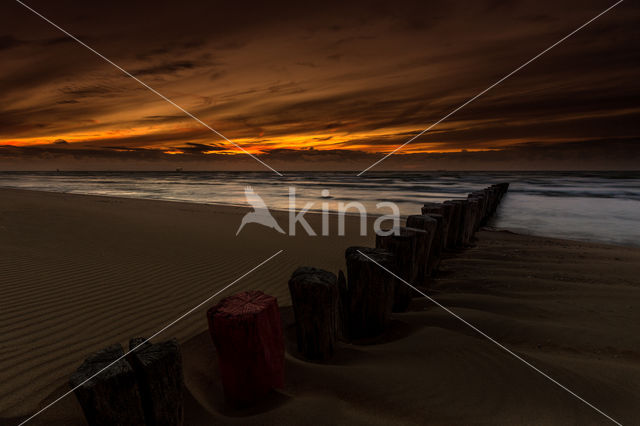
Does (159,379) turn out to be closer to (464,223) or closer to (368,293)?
(368,293)

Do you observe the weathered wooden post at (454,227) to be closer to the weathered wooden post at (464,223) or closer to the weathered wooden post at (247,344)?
the weathered wooden post at (464,223)

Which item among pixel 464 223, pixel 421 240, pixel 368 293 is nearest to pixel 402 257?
pixel 421 240

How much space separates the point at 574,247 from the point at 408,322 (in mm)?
5756

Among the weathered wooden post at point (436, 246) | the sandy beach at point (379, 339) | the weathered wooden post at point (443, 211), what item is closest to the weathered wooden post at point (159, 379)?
the sandy beach at point (379, 339)

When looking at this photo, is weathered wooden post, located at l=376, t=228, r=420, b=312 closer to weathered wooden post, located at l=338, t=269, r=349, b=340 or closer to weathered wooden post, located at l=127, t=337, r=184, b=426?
weathered wooden post, located at l=338, t=269, r=349, b=340

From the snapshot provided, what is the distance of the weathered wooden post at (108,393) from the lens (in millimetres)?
1204

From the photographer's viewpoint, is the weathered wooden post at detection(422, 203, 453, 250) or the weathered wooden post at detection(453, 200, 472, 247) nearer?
the weathered wooden post at detection(422, 203, 453, 250)

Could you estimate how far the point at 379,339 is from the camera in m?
2.61

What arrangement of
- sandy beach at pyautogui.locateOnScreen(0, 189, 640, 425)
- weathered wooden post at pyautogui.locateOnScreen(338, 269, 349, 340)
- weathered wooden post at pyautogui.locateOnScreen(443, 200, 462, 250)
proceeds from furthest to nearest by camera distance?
1. weathered wooden post at pyautogui.locateOnScreen(443, 200, 462, 250)
2. weathered wooden post at pyautogui.locateOnScreen(338, 269, 349, 340)
3. sandy beach at pyautogui.locateOnScreen(0, 189, 640, 425)

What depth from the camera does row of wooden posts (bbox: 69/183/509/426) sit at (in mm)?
1251

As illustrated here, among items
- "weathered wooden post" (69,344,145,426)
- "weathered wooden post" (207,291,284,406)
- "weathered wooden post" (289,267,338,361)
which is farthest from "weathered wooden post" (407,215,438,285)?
"weathered wooden post" (69,344,145,426)

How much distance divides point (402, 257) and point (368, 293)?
2.58 ft

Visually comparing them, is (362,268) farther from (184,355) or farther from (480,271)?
(480,271)

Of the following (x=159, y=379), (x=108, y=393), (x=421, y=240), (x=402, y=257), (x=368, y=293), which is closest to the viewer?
(x=108, y=393)
